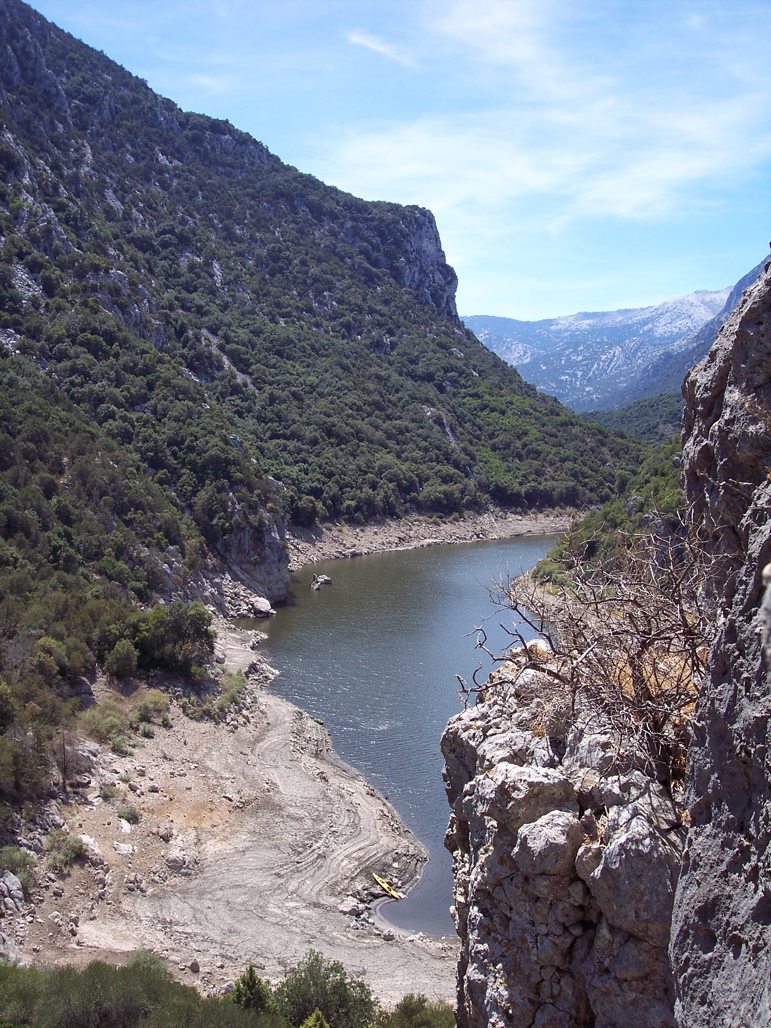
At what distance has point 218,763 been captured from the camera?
24.4 metres

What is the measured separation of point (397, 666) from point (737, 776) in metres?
30.3

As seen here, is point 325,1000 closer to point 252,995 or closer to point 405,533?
point 252,995

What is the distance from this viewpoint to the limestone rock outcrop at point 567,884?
5320 millimetres

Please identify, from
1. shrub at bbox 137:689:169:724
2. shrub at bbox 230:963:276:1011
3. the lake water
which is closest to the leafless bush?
the lake water

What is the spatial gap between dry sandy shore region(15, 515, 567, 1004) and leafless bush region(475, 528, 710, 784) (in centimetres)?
1077

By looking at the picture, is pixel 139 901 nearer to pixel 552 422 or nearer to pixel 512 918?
pixel 512 918

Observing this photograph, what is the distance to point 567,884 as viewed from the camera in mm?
5777

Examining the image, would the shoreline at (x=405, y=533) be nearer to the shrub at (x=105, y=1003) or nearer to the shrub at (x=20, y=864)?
the shrub at (x=20, y=864)

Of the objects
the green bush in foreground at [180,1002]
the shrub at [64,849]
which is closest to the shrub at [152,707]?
the shrub at [64,849]

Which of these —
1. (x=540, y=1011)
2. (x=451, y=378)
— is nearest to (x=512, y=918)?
(x=540, y=1011)

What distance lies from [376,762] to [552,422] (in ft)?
241

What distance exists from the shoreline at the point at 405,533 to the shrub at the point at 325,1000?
40.6 metres

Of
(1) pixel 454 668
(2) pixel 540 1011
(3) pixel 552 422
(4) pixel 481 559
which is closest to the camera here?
(2) pixel 540 1011

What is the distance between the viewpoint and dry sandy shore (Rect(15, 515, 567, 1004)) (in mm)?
15977
